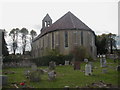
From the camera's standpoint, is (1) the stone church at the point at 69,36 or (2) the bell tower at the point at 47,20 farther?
(2) the bell tower at the point at 47,20

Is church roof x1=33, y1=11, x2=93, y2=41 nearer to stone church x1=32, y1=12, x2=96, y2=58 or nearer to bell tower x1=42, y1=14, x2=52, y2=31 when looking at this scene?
stone church x1=32, y1=12, x2=96, y2=58

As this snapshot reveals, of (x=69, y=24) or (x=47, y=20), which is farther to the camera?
(x=47, y=20)

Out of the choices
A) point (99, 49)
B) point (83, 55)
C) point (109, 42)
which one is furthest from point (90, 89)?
point (109, 42)

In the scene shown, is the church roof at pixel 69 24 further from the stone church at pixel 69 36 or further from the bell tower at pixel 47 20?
the bell tower at pixel 47 20

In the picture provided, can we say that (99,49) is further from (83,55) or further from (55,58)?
(55,58)

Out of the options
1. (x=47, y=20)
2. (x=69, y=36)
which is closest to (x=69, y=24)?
(x=69, y=36)

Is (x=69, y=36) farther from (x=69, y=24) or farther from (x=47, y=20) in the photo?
(x=47, y=20)

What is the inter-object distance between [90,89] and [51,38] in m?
33.7

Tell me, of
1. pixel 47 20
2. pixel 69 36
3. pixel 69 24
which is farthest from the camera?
pixel 47 20

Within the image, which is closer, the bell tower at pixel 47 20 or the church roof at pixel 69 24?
the church roof at pixel 69 24

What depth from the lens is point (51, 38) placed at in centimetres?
4350

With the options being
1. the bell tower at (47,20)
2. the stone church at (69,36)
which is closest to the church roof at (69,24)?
the stone church at (69,36)

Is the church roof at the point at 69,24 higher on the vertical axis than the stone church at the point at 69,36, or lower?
higher

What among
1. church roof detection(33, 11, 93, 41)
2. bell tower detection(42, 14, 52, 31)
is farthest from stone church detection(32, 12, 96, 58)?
bell tower detection(42, 14, 52, 31)
